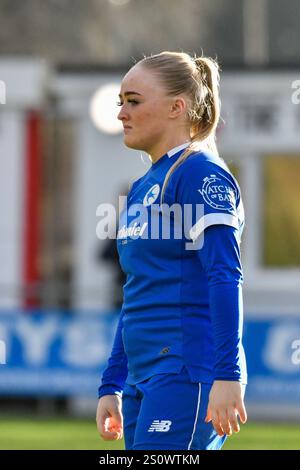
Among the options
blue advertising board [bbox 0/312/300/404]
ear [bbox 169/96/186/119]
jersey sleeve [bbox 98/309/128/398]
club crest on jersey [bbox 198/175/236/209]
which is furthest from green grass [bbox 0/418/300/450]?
club crest on jersey [bbox 198/175/236/209]

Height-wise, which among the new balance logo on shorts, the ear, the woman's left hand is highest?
the ear

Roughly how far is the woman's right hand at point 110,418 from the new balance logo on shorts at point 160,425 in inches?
17.2

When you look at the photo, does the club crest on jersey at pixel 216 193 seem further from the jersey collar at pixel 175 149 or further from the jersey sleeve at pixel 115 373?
the jersey sleeve at pixel 115 373

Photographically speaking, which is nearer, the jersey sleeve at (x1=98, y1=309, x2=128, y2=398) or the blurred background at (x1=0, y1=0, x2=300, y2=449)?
the jersey sleeve at (x1=98, y1=309, x2=128, y2=398)

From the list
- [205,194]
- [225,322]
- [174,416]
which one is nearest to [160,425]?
[174,416]

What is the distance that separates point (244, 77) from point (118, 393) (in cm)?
1007

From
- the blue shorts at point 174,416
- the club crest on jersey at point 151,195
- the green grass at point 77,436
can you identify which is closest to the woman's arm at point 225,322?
the blue shorts at point 174,416

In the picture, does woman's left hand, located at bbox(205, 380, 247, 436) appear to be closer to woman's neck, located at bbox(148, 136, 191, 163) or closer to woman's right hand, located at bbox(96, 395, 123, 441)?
woman's right hand, located at bbox(96, 395, 123, 441)

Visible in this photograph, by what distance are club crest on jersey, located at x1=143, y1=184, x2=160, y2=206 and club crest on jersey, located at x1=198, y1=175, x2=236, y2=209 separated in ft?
0.65

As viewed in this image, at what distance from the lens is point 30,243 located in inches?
579

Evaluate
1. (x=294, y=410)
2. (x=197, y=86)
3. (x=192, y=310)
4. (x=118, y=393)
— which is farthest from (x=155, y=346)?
(x=294, y=410)

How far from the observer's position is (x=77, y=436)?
11.3m

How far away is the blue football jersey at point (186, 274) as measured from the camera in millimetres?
3990

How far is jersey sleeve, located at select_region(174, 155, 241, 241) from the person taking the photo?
160 inches
